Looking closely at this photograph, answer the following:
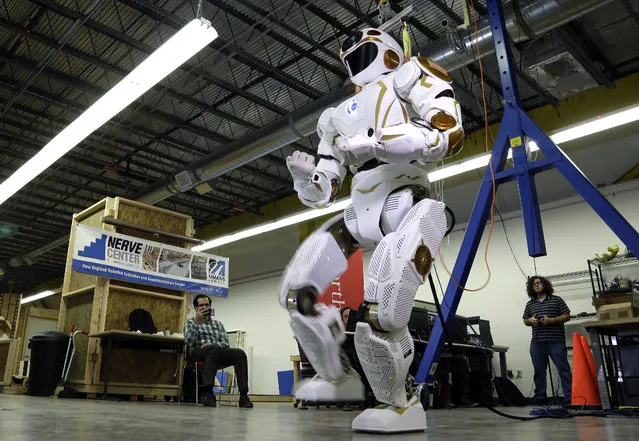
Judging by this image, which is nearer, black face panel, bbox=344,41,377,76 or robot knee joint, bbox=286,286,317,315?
robot knee joint, bbox=286,286,317,315

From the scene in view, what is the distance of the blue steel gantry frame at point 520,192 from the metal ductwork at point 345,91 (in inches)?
55.3

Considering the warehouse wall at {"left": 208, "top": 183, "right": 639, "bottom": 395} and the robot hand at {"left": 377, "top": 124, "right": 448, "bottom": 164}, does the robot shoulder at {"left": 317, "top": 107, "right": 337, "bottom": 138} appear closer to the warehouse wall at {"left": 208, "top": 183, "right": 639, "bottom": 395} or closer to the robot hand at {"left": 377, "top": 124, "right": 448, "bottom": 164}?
the robot hand at {"left": 377, "top": 124, "right": 448, "bottom": 164}

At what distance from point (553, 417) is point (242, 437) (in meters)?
2.19

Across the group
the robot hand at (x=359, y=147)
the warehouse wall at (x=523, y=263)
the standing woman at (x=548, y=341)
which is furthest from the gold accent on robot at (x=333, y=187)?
the warehouse wall at (x=523, y=263)

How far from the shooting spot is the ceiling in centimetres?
817

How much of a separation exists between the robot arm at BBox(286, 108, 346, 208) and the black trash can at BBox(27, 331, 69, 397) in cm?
548

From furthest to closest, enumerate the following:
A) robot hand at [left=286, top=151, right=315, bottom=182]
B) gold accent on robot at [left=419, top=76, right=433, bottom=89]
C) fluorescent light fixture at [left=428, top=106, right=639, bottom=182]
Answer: fluorescent light fixture at [left=428, top=106, right=639, bottom=182], robot hand at [left=286, top=151, right=315, bottom=182], gold accent on robot at [left=419, top=76, right=433, bottom=89]

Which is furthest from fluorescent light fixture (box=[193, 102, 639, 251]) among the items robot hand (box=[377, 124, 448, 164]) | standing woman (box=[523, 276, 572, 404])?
robot hand (box=[377, 124, 448, 164])

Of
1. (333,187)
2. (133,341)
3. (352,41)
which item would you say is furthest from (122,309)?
(352,41)

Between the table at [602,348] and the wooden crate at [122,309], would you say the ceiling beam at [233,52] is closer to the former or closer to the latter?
the wooden crate at [122,309]

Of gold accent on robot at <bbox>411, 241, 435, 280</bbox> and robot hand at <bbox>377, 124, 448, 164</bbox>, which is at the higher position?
A: robot hand at <bbox>377, 124, 448, 164</bbox>

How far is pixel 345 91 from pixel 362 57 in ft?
19.5

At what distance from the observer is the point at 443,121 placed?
233 cm

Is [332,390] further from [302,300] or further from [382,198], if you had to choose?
[382,198]
